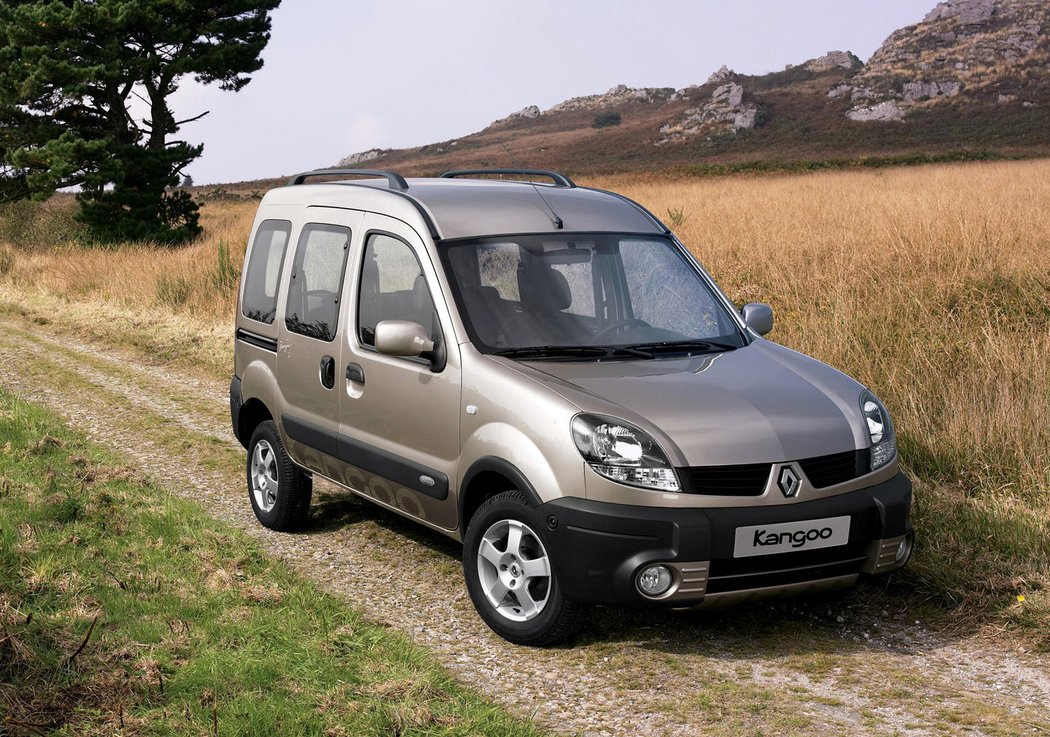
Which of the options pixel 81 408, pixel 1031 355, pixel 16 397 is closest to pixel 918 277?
pixel 1031 355

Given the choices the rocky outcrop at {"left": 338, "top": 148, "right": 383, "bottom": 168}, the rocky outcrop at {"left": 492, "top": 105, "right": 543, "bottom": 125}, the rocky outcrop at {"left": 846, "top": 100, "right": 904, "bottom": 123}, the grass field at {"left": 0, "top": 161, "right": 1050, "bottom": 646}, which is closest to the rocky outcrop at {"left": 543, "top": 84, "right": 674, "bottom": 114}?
the rocky outcrop at {"left": 492, "top": 105, "right": 543, "bottom": 125}

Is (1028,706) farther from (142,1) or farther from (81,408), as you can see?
(142,1)

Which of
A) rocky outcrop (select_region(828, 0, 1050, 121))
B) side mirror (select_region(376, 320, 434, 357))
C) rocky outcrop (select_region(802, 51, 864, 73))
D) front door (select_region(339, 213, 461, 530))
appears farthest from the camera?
rocky outcrop (select_region(802, 51, 864, 73))

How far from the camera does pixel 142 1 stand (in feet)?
104

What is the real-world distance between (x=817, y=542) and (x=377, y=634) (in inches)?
76.1

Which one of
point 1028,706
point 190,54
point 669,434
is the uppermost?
point 190,54

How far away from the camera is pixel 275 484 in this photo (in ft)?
22.4

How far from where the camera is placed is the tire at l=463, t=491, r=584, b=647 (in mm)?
4652

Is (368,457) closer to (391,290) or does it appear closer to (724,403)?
(391,290)

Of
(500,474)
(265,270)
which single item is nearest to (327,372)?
(265,270)

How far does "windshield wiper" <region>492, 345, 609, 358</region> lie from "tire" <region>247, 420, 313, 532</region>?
209 cm

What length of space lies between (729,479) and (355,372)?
2.21 meters

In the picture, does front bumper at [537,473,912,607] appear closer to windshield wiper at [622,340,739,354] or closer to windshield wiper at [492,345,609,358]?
windshield wiper at [492,345,609,358]

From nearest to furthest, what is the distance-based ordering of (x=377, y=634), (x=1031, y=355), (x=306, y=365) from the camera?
(x=377, y=634) → (x=306, y=365) → (x=1031, y=355)
